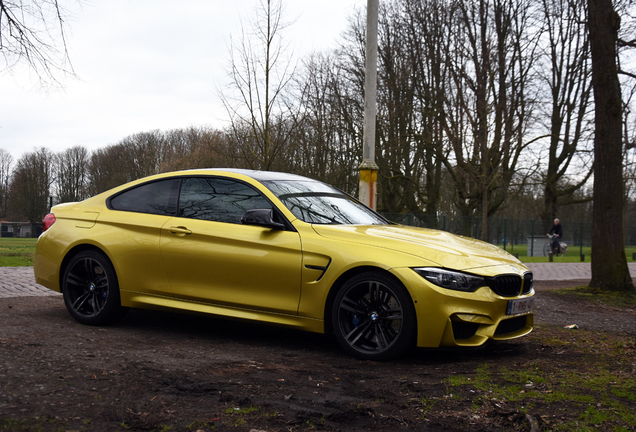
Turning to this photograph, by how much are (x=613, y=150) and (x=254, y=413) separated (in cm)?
882

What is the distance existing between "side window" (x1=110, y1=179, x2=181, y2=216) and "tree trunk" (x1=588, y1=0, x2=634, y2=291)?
747 centimetres

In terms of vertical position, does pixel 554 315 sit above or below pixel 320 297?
below

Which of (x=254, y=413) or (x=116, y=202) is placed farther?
(x=116, y=202)

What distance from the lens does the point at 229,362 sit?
4445mm

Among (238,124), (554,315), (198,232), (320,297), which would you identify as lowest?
(554,315)

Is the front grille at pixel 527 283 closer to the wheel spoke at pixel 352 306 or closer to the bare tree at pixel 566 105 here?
the wheel spoke at pixel 352 306

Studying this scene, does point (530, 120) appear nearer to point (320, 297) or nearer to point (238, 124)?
point (238, 124)

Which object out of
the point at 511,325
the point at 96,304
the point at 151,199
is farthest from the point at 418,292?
the point at 96,304

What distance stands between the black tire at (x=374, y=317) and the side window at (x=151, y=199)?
2.01m

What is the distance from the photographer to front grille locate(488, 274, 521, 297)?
4625 mm

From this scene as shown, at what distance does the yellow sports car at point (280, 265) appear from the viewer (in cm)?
452

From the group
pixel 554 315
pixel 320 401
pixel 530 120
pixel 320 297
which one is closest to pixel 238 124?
pixel 530 120

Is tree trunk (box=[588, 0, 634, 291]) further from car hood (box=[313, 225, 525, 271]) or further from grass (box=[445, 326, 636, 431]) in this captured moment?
car hood (box=[313, 225, 525, 271])

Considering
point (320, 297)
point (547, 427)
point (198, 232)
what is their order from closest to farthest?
point (547, 427) < point (320, 297) < point (198, 232)
